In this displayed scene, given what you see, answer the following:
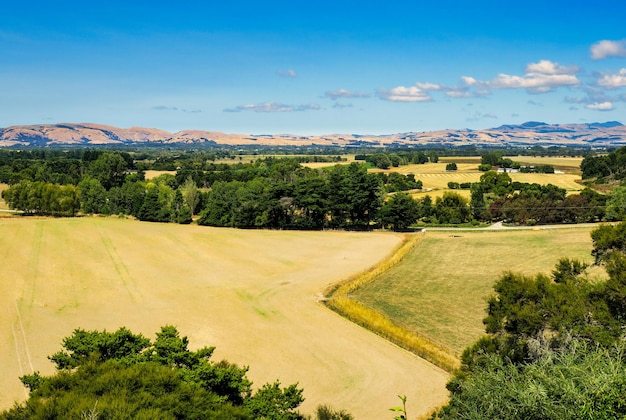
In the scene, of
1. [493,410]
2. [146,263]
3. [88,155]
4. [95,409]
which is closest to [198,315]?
[146,263]

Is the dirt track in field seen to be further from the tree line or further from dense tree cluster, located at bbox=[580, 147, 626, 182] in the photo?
dense tree cluster, located at bbox=[580, 147, 626, 182]

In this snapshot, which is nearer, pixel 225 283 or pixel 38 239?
pixel 225 283

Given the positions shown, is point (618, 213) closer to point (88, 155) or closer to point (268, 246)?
point (268, 246)

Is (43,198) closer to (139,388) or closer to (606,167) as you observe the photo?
(139,388)

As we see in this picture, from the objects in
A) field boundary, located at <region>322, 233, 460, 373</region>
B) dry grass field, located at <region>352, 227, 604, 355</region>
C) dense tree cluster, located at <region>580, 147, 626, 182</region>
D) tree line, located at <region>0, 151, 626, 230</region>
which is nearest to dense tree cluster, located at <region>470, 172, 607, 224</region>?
tree line, located at <region>0, 151, 626, 230</region>

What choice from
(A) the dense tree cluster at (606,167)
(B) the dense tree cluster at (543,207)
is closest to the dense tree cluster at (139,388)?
(B) the dense tree cluster at (543,207)

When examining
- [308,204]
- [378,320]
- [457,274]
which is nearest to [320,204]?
[308,204]
